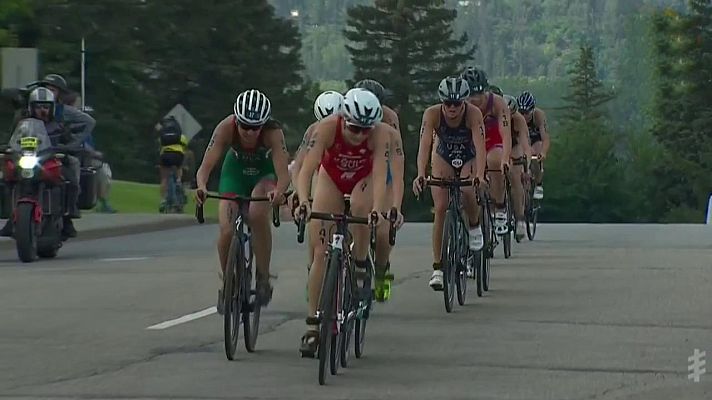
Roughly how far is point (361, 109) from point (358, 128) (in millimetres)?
244

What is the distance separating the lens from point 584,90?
174 metres

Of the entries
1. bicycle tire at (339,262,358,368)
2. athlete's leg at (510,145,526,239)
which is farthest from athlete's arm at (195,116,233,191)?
athlete's leg at (510,145,526,239)

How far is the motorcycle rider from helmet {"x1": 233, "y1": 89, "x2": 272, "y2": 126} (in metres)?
9.30

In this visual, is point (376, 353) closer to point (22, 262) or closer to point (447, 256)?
point (447, 256)

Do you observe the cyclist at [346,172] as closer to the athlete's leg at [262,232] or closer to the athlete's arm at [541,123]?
the athlete's leg at [262,232]

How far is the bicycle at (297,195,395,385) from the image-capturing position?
1083 centimetres

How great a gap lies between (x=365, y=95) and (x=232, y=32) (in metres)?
81.2

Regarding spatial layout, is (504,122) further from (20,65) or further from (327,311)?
(20,65)

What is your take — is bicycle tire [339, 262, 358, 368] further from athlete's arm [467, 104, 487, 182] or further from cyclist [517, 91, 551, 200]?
cyclist [517, 91, 551, 200]

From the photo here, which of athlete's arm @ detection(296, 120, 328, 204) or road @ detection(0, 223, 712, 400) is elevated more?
athlete's arm @ detection(296, 120, 328, 204)

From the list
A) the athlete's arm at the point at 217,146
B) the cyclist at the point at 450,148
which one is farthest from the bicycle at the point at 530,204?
the athlete's arm at the point at 217,146

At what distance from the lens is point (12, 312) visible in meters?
15.4

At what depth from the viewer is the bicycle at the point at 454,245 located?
608 inches

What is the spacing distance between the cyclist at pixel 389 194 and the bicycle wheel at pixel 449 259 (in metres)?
0.99
